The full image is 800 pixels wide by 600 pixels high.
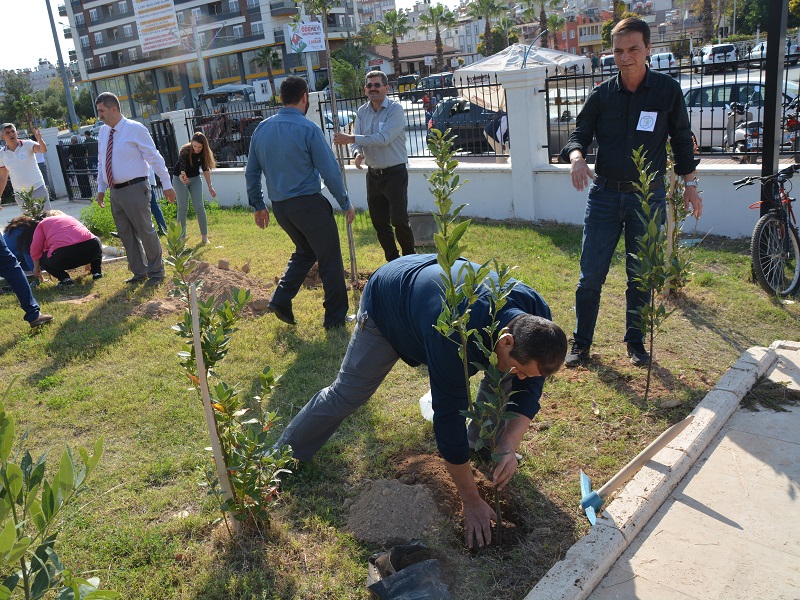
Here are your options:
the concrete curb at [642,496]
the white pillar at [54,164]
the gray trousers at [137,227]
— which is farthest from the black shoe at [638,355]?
the white pillar at [54,164]

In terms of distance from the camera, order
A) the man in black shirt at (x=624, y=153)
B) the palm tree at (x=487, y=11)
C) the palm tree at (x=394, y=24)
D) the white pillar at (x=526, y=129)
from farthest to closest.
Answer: the palm tree at (x=394, y=24), the palm tree at (x=487, y=11), the white pillar at (x=526, y=129), the man in black shirt at (x=624, y=153)

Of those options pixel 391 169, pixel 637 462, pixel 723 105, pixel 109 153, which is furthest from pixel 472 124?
pixel 637 462

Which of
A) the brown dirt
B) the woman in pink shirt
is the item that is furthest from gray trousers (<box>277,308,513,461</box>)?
the woman in pink shirt

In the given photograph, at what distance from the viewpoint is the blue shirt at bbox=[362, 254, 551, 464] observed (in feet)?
8.76

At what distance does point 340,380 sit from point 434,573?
3.51 ft

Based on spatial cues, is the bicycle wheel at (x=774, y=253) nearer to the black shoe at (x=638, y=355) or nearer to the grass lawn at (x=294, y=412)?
the grass lawn at (x=294, y=412)

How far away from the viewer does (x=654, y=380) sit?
445cm

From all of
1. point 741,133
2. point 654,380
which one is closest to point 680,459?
point 654,380

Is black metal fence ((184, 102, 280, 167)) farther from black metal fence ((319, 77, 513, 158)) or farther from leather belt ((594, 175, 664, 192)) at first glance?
leather belt ((594, 175, 664, 192))

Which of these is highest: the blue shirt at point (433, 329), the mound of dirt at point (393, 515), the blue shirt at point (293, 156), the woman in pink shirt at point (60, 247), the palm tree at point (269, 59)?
the palm tree at point (269, 59)

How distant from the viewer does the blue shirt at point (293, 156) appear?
554 cm

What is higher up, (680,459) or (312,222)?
(312,222)

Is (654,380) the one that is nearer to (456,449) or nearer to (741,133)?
(456,449)

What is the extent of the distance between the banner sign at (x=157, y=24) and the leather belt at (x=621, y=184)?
202 feet
